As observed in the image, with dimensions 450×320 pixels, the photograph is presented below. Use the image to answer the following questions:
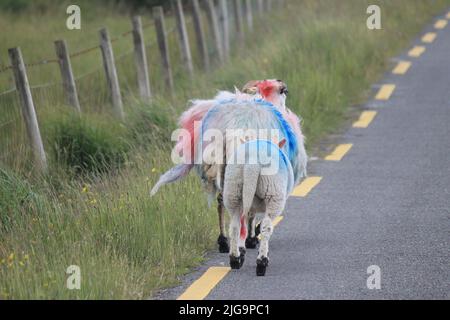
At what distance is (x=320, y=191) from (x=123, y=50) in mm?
8555

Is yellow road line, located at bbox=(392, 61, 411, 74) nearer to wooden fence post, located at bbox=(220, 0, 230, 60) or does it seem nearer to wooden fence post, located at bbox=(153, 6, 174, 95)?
wooden fence post, located at bbox=(220, 0, 230, 60)

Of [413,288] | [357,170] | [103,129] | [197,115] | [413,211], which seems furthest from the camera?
[103,129]

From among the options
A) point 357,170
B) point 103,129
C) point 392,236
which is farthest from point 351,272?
point 103,129

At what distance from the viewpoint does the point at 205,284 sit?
23.8 ft

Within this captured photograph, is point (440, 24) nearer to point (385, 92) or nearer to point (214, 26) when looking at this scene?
point (214, 26)

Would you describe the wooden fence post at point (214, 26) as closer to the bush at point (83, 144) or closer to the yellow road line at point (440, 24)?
the yellow road line at point (440, 24)

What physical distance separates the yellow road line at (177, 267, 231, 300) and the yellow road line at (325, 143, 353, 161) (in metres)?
4.25

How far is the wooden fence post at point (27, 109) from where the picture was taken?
35.1 feet

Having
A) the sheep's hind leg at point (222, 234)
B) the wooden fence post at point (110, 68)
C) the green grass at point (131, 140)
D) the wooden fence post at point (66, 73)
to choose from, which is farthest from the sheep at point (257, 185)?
the wooden fence post at point (110, 68)

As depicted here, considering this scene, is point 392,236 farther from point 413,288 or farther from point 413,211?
point 413,288

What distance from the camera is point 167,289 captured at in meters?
7.12

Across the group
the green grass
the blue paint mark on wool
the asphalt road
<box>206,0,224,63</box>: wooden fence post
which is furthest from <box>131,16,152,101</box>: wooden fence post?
the blue paint mark on wool

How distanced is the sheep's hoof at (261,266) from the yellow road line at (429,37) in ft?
42.0

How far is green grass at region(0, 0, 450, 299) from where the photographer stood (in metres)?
7.24
